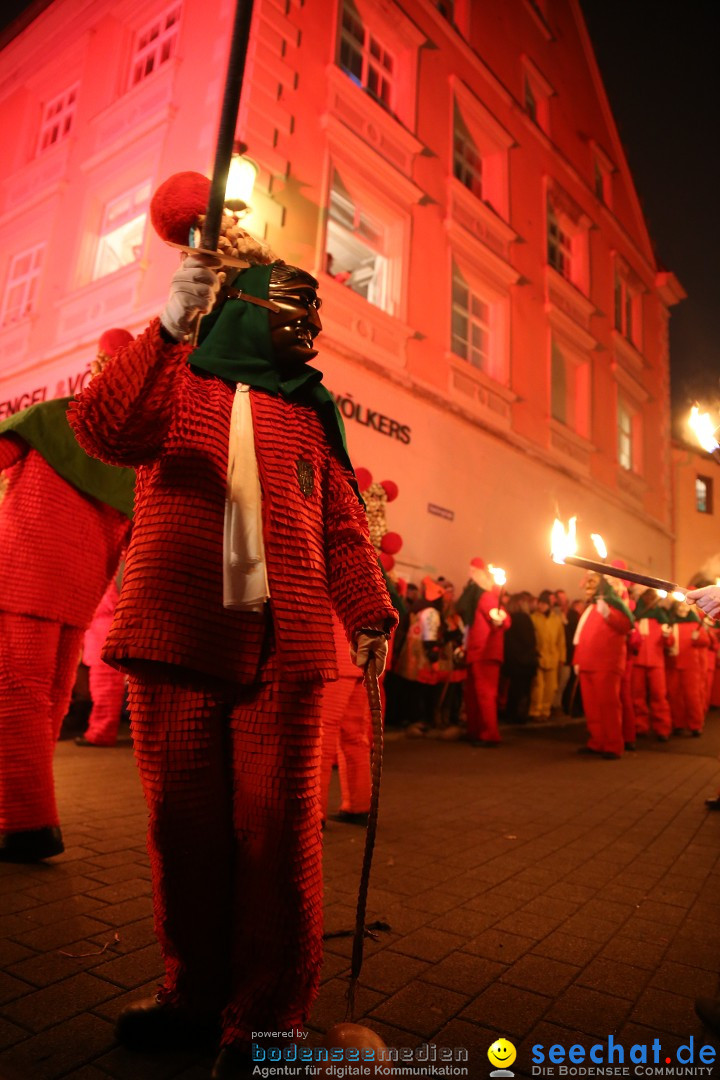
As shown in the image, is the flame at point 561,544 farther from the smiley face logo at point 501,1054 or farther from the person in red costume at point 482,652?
the person in red costume at point 482,652

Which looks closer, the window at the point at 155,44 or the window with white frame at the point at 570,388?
the window at the point at 155,44

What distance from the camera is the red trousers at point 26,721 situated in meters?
2.82

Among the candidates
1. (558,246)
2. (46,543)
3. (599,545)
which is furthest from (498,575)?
(558,246)

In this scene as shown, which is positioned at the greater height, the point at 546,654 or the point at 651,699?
the point at 546,654

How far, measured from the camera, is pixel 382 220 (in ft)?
38.5

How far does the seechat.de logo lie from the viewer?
1686mm

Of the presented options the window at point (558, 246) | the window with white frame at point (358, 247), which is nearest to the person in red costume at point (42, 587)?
the window with white frame at point (358, 247)

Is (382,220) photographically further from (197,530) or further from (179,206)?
(197,530)

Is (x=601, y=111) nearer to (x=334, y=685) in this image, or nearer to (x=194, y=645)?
(x=334, y=685)

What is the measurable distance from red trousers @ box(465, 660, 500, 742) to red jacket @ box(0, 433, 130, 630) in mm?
5918

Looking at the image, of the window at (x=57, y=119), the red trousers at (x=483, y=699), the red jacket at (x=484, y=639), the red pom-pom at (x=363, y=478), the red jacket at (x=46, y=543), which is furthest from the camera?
the window at (x=57, y=119)

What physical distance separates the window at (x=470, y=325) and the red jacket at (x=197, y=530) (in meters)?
11.8

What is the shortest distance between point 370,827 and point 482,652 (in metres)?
6.77

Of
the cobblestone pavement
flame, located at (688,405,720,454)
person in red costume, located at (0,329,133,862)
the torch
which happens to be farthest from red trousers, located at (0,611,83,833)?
flame, located at (688,405,720,454)
